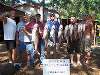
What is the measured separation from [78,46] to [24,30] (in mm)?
2435

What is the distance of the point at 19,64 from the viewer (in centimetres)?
1091

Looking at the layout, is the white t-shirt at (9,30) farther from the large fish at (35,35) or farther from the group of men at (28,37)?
the large fish at (35,35)

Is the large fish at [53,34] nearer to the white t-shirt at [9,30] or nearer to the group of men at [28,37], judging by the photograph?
the group of men at [28,37]

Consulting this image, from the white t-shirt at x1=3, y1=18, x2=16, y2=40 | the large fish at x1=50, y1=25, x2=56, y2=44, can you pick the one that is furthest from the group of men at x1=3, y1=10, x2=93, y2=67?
the large fish at x1=50, y1=25, x2=56, y2=44

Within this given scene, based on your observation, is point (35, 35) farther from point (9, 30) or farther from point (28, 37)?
point (9, 30)

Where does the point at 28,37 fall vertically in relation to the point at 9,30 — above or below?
below

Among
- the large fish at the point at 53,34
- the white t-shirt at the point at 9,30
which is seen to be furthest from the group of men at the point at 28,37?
→ the large fish at the point at 53,34

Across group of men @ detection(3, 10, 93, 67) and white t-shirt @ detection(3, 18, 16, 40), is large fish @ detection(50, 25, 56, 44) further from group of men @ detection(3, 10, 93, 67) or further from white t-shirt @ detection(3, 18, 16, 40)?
white t-shirt @ detection(3, 18, 16, 40)

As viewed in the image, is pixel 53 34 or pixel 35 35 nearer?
pixel 35 35

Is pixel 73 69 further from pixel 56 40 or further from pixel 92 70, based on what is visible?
pixel 56 40

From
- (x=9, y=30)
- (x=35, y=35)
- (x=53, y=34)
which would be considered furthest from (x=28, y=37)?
(x=53, y=34)

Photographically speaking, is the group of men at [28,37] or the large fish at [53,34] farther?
the large fish at [53,34]

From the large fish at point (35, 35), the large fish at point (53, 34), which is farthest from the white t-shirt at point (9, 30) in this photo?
the large fish at point (53, 34)

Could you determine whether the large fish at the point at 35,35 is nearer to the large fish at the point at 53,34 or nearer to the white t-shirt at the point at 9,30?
the white t-shirt at the point at 9,30
